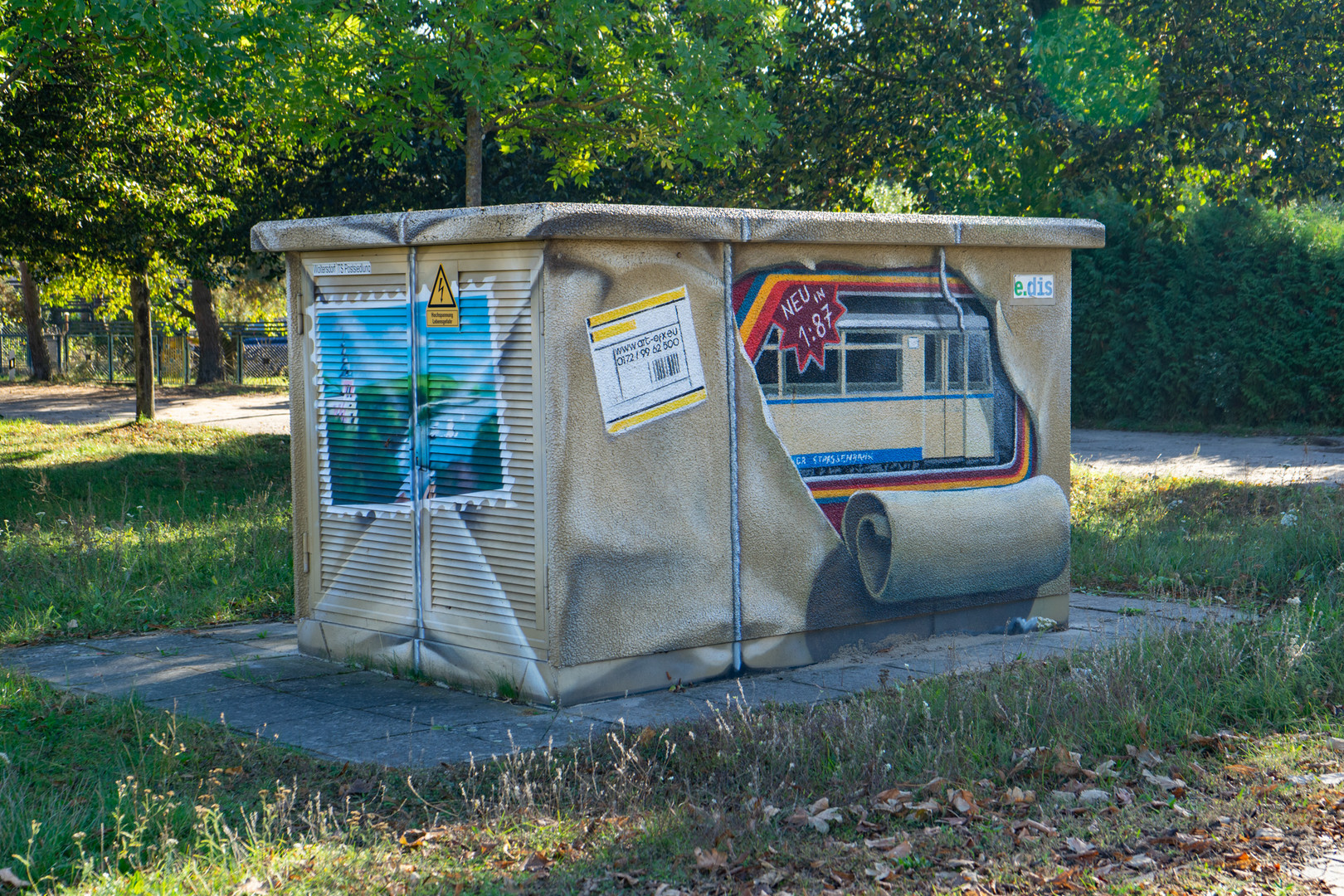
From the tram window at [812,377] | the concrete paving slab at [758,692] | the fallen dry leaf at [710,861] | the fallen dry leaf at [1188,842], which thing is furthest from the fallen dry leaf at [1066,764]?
the tram window at [812,377]

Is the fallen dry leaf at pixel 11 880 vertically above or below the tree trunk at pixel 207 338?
below

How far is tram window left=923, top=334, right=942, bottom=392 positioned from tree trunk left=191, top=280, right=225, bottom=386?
27.3 meters

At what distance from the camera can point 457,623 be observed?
6.36 m

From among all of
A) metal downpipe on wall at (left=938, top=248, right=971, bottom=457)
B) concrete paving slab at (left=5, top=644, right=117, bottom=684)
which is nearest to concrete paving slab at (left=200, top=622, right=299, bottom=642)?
concrete paving slab at (left=5, top=644, right=117, bottom=684)

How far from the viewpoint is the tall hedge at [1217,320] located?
790 inches

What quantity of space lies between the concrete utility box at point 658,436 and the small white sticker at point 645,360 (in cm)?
1

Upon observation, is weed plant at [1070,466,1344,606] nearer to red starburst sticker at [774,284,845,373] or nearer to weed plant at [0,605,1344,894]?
weed plant at [0,605,1344,894]

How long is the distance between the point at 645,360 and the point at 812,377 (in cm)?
108

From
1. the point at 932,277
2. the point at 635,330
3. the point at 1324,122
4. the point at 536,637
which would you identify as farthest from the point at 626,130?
the point at 1324,122

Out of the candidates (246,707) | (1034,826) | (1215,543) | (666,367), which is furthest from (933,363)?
(246,707)

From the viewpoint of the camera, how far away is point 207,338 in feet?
107

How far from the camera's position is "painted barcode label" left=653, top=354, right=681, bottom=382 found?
6184 mm

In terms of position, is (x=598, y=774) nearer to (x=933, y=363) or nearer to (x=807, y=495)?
(x=807, y=495)

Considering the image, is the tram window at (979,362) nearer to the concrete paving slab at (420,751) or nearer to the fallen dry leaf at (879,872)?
the concrete paving slab at (420,751)
